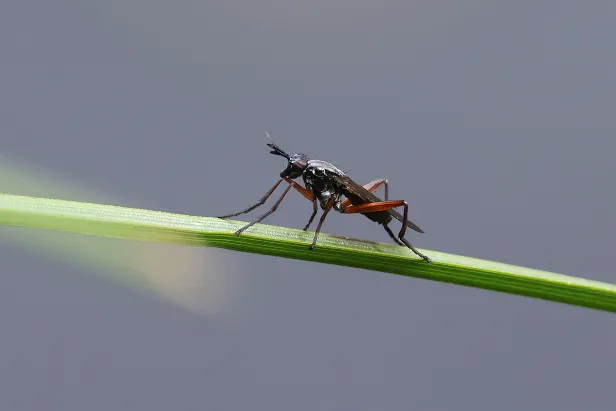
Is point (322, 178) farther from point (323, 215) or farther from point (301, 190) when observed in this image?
point (323, 215)

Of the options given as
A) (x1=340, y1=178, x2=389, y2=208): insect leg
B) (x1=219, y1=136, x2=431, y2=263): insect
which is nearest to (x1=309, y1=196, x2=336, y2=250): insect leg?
(x1=219, y1=136, x2=431, y2=263): insect

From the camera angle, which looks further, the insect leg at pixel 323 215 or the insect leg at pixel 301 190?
the insect leg at pixel 301 190

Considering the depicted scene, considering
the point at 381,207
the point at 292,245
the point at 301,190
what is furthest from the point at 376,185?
the point at 292,245

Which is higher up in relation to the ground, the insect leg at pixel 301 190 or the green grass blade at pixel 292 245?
the insect leg at pixel 301 190

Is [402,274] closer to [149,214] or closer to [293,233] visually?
[293,233]

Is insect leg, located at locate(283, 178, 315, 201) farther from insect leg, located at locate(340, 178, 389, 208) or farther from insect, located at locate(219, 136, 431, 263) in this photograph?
insect leg, located at locate(340, 178, 389, 208)

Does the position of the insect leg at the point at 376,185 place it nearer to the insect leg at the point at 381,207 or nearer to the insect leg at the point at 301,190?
the insect leg at the point at 381,207

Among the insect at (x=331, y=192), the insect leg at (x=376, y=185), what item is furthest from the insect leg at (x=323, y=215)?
the insect leg at (x=376, y=185)

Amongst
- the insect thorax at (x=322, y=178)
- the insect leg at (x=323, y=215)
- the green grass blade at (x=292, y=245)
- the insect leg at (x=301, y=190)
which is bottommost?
the green grass blade at (x=292, y=245)
